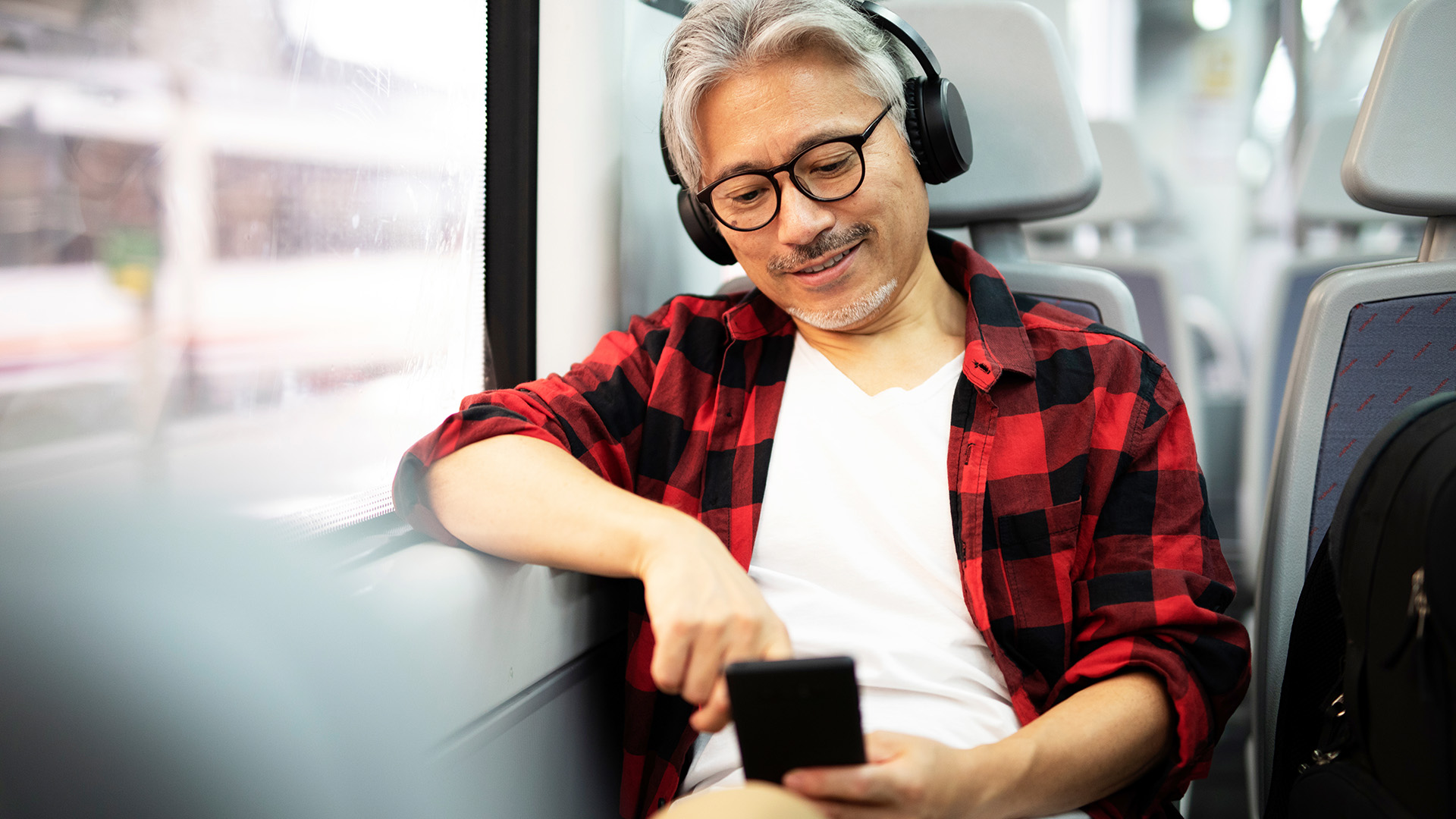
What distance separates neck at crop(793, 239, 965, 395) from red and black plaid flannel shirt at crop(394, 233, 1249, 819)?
5cm

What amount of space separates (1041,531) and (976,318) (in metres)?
0.25

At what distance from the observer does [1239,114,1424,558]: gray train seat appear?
1.95m

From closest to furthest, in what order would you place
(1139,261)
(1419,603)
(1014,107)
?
(1419,603) < (1014,107) < (1139,261)

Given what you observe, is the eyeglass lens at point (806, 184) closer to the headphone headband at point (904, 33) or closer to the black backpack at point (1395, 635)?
the headphone headband at point (904, 33)

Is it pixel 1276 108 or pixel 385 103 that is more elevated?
pixel 1276 108

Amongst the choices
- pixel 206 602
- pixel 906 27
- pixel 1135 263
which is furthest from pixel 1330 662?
pixel 1135 263

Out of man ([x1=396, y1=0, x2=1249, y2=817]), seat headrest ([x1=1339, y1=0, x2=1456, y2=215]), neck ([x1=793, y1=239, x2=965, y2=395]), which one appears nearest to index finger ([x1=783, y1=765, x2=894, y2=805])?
man ([x1=396, y1=0, x2=1249, y2=817])

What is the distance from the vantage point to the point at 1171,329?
74.1 inches

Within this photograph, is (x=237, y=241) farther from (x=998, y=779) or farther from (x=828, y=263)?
(x=998, y=779)

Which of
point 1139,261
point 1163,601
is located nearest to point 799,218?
point 1163,601

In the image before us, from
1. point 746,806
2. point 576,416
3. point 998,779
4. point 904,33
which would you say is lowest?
point 998,779

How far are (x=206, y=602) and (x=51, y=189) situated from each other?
33cm

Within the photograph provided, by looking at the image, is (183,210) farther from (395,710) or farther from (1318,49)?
(1318,49)

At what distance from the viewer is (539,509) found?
84 centimetres
